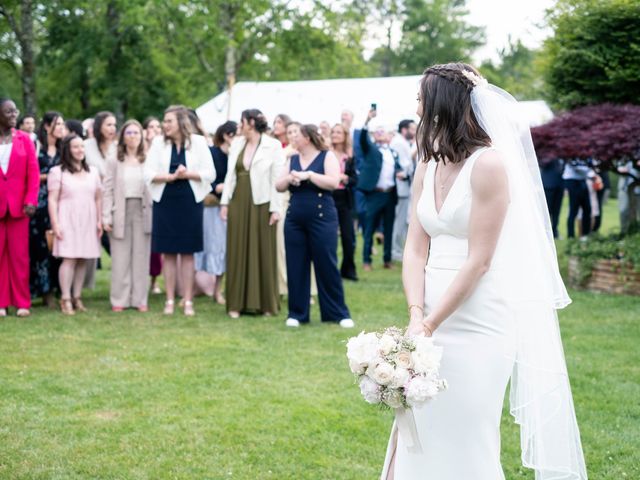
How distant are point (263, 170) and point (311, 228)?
1.04 meters

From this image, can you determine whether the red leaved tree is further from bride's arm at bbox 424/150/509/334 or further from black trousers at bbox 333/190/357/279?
bride's arm at bbox 424/150/509/334

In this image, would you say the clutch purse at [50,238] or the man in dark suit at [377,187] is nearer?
the clutch purse at [50,238]

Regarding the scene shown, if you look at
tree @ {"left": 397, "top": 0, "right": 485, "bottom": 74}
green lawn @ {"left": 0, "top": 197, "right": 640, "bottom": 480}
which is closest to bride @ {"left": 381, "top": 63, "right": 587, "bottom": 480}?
green lawn @ {"left": 0, "top": 197, "right": 640, "bottom": 480}

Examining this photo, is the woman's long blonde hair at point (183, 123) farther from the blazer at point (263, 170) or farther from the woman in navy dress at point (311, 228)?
the woman in navy dress at point (311, 228)

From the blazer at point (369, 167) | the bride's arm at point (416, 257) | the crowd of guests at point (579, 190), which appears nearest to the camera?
the bride's arm at point (416, 257)

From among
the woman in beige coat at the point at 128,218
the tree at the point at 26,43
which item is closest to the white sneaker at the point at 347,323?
the woman in beige coat at the point at 128,218

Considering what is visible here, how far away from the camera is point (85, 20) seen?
1196 inches

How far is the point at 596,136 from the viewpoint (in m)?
11.5

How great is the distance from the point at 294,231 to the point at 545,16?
6.58 meters

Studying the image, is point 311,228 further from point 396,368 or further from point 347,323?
point 396,368

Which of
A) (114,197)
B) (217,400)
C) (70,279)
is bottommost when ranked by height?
(217,400)

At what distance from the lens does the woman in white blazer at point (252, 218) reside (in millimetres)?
10055

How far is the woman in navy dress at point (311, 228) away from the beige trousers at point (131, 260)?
2.00 m

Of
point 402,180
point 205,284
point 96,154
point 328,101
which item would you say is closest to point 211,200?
point 205,284
